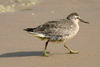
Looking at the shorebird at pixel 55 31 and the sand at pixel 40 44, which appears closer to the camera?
the sand at pixel 40 44

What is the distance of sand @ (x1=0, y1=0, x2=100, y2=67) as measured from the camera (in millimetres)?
8211

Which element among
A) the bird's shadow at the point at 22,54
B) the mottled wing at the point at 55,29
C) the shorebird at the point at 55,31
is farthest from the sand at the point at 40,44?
the mottled wing at the point at 55,29

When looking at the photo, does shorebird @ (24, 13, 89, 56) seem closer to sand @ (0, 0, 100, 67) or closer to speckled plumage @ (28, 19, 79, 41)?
speckled plumage @ (28, 19, 79, 41)

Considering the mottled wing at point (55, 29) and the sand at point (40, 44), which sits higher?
the mottled wing at point (55, 29)

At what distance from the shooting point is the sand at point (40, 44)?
8211mm

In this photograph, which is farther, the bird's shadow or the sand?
the bird's shadow

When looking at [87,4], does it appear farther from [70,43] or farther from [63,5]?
[70,43]

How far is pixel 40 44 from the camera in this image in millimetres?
10258

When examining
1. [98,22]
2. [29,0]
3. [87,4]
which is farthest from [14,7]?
[98,22]

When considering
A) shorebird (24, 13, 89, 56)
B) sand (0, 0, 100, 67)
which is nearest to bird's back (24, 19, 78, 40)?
shorebird (24, 13, 89, 56)

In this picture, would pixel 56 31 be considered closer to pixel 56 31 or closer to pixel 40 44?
pixel 56 31

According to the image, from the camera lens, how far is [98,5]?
57.2 feet

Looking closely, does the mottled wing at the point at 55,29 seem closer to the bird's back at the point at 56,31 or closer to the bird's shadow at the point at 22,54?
the bird's back at the point at 56,31

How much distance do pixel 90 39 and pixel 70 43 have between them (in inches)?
→ 22.3
